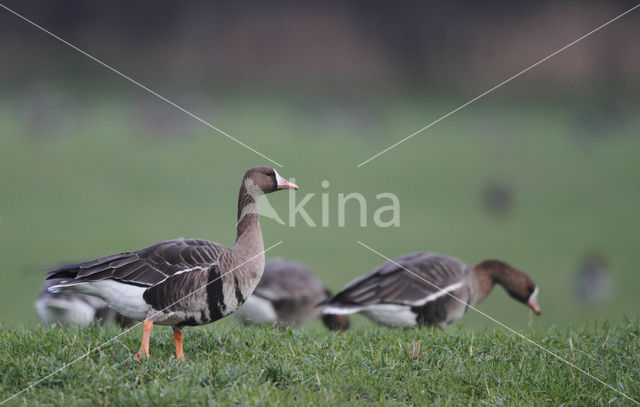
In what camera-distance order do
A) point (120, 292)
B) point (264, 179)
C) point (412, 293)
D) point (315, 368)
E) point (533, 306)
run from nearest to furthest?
point (120, 292) → point (315, 368) → point (264, 179) → point (412, 293) → point (533, 306)

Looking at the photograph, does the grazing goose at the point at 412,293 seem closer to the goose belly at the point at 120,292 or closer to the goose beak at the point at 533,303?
the goose beak at the point at 533,303

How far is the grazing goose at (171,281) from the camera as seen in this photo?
15.2 feet

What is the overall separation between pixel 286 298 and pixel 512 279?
→ 244 cm

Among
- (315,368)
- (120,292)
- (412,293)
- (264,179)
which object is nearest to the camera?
(120,292)

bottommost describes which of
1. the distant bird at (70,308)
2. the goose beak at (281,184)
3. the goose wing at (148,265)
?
the distant bird at (70,308)

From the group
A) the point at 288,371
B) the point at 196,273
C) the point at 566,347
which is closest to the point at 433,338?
the point at 566,347

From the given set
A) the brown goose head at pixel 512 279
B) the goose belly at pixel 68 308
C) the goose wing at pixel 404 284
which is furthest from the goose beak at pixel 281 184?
the goose belly at pixel 68 308

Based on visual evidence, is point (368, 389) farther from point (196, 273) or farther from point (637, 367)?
point (637, 367)

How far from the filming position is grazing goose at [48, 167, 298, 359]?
183 inches

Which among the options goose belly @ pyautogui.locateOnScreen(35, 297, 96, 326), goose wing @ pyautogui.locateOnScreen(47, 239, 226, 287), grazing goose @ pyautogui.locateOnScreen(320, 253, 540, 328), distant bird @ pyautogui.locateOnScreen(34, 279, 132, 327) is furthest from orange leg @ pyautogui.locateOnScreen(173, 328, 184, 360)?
goose belly @ pyautogui.locateOnScreen(35, 297, 96, 326)

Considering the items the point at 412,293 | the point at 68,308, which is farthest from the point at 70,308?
the point at 412,293

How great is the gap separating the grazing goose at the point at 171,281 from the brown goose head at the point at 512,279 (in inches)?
128

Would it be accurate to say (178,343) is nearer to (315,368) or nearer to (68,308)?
(315,368)

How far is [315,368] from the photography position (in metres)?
4.78
